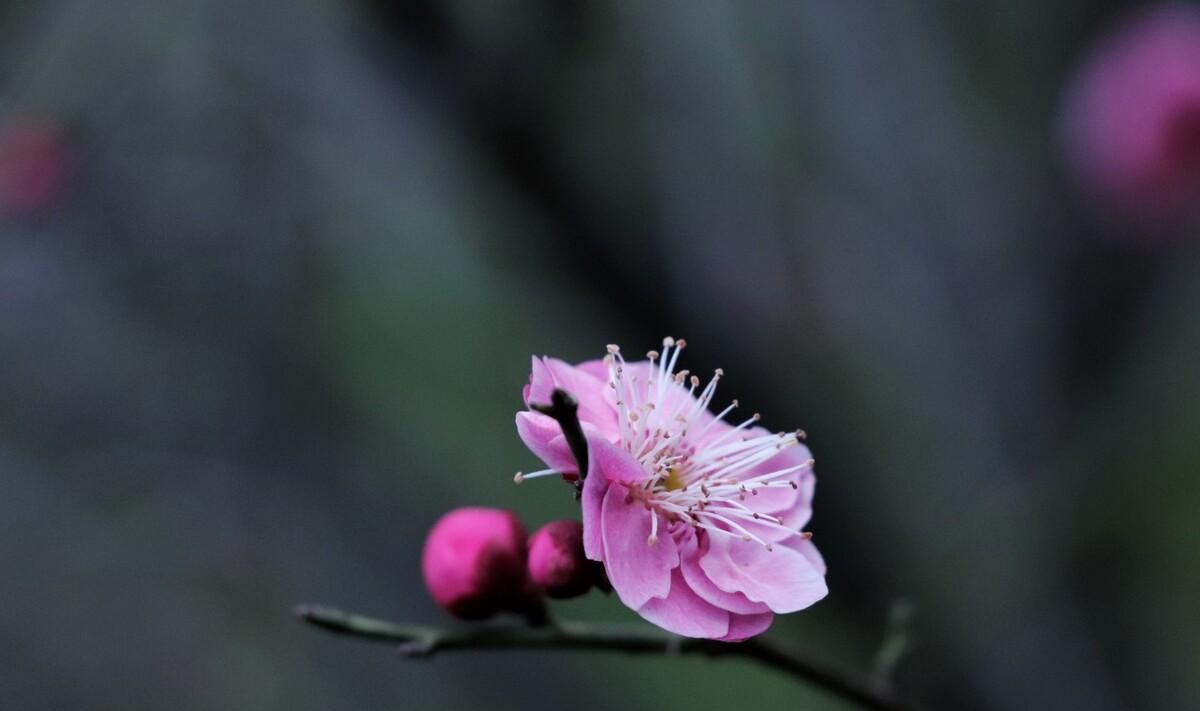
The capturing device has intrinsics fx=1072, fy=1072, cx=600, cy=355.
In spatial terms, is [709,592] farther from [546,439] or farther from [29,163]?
[29,163]

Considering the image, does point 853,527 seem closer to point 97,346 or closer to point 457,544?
point 457,544

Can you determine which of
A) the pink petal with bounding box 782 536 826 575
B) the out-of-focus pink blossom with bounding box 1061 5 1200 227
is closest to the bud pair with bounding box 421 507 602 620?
the pink petal with bounding box 782 536 826 575

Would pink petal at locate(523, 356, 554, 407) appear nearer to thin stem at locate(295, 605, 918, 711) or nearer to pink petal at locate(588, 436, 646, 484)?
pink petal at locate(588, 436, 646, 484)

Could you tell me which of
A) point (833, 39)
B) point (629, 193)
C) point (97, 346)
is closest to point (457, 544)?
point (629, 193)

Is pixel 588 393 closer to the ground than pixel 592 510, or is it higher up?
higher up

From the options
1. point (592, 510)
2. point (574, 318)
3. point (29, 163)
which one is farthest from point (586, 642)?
point (29, 163)

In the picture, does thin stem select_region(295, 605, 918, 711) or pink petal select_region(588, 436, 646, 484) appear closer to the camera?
pink petal select_region(588, 436, 646, 484)
